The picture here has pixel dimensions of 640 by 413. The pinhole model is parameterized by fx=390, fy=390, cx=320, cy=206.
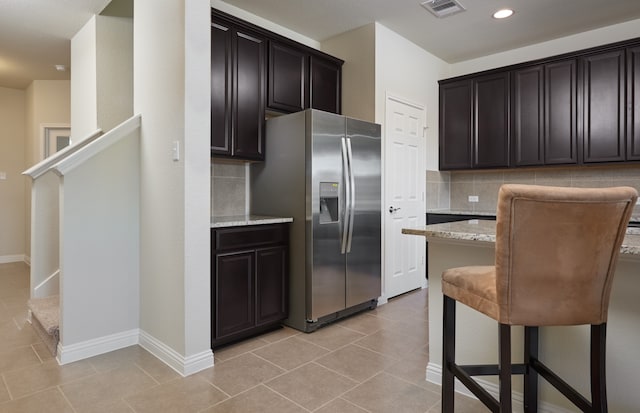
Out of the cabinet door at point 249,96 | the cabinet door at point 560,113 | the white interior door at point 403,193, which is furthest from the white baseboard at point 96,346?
the cabinet door at point 560,113

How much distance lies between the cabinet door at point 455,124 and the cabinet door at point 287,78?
6.72ft

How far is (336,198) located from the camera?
3.29 m

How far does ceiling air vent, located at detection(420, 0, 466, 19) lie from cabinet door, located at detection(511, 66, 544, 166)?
1.21 meters

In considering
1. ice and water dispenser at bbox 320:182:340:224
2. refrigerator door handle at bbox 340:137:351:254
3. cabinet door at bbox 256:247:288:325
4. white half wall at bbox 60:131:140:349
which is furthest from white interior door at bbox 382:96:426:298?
white half wall at bbox 60:131:140:349

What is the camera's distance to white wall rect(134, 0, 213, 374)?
2369 millimetres

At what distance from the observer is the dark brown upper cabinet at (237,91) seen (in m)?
3.03

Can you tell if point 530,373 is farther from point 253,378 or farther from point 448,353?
point 253,378

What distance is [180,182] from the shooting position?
2387mm

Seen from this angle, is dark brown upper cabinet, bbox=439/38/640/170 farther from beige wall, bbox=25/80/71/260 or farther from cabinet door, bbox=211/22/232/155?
beige wall, bbox=25/80/71/260

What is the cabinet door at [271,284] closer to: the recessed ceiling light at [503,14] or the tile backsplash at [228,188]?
the tile backsplash at [228,188]

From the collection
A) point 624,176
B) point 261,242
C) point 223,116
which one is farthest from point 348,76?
point 624,176

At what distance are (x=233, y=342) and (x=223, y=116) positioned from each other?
5.65 ft

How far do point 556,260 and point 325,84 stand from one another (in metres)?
3.13

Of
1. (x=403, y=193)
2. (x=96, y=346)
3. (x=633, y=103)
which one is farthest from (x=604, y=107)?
(x=96, y=346)
